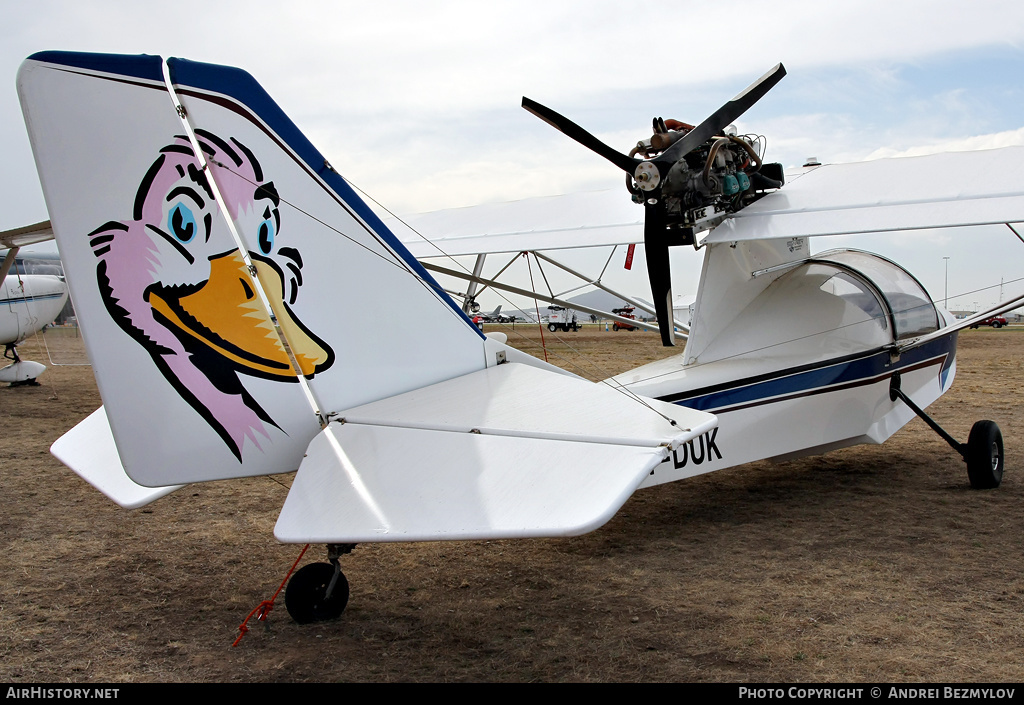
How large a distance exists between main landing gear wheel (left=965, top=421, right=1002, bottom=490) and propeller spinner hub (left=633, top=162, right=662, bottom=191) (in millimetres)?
3982

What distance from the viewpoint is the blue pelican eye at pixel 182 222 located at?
3568mm

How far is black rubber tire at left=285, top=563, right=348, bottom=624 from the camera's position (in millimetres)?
4352

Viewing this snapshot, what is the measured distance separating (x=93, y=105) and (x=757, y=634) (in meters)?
4.18

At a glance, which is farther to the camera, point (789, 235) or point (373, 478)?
point (789, 235)

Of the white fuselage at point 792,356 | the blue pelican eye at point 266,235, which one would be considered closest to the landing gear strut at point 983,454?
the white fuselage at point 792,356

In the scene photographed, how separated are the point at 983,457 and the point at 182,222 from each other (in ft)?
23.8

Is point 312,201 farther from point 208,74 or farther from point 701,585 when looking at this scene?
point 701,585

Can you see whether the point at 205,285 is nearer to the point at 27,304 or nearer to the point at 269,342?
the point at 269,342

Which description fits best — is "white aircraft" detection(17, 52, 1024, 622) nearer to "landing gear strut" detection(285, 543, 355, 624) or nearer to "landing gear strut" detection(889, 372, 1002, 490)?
"landing gear strut" detection(285, 543, 355, 624)

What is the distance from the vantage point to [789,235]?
21.1 ft

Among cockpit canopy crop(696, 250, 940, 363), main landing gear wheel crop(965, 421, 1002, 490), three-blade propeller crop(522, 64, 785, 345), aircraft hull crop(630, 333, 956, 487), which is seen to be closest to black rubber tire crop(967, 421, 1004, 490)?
main landing gear wheel crop(965, 421, 1002, 490)

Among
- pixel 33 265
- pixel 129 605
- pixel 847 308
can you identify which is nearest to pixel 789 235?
pixel 847 308

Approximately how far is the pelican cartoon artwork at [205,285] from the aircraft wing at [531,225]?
396 centimetres

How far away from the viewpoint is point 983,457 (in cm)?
730
